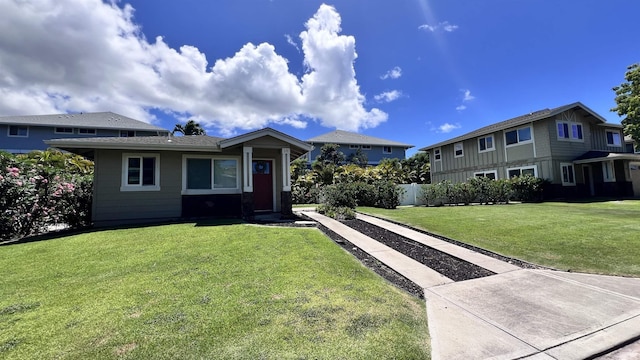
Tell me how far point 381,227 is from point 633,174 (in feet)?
70.8

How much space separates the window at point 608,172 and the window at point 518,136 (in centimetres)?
545

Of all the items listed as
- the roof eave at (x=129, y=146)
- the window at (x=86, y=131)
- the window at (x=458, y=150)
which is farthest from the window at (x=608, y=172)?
the window at (x=86, y=131)

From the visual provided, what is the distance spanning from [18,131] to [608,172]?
158 ft

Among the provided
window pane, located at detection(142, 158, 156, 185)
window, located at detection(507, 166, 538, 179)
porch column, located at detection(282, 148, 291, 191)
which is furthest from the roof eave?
window, located at detection(507, 166, 538, 179)

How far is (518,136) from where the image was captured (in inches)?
746

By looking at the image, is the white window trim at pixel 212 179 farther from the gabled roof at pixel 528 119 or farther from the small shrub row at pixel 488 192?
the gabled roof at pixel 528 119

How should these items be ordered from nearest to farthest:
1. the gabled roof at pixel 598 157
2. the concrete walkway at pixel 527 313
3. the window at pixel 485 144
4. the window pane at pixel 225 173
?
the concrete walkway at pixel 527 313, the window pane at pixel 225 173, the gabled roof at pixel 598 157, the window at pixel 485 144

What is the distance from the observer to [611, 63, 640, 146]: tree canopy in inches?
762

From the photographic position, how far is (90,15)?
33.2 feet

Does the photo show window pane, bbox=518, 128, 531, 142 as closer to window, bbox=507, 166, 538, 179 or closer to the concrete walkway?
window, bbox=507, 166, 538, 179

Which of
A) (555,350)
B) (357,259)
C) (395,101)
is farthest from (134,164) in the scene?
(395,101)

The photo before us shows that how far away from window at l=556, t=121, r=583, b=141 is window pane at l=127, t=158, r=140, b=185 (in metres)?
23.9

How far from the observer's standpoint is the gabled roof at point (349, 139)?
35.5 m

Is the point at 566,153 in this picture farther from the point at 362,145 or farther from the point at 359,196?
the point at 362,145
